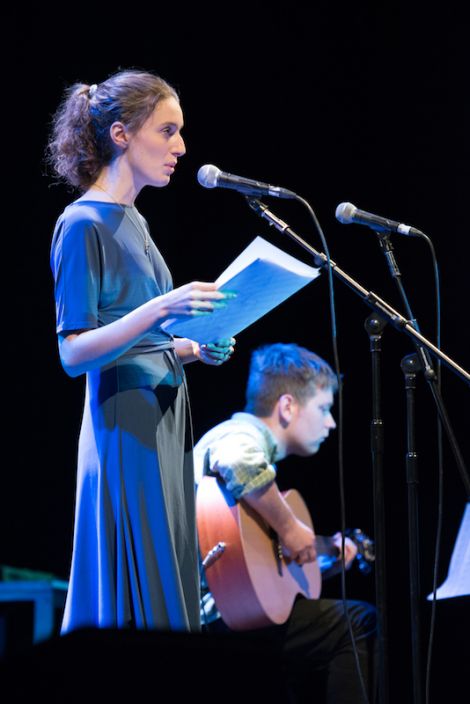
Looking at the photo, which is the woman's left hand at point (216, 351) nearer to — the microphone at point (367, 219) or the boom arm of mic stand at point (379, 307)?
the boom arm of mic stand at point (379, 307)

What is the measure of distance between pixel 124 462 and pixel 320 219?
9.31ft

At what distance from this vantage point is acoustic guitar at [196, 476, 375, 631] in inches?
136

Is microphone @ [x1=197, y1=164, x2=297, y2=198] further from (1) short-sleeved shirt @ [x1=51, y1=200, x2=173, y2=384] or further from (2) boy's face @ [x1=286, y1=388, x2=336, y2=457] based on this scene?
(2) boy's face @ [x1=286, y1=388, x2=336, y2=457]

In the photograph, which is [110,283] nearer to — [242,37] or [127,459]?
[127,459]

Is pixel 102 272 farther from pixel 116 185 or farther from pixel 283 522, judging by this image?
pixel 283 522

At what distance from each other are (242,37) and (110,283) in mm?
2749

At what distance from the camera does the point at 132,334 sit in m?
1.95

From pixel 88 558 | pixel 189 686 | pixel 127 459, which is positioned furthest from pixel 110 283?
pixel 189 686

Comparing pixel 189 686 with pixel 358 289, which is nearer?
pixel 189 686

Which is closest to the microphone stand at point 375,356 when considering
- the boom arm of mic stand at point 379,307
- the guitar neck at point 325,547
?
the boom arm of mic stand at point 379,307

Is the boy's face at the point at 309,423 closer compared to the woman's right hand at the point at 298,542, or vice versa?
the woman's right hand at the point at 298,542

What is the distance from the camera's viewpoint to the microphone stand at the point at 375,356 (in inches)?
93.5

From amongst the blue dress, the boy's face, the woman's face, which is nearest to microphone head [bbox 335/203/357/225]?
the woman's face

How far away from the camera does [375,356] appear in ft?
8.21
